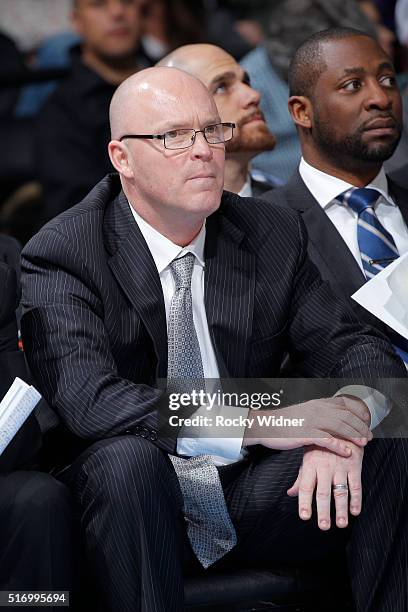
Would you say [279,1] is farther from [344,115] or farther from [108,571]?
[108,571]

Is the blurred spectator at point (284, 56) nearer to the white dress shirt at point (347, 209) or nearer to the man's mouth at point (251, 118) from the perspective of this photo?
the man's mouth at point (251, 118)

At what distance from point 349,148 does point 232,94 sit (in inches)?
19.0

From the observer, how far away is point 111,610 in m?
1.95

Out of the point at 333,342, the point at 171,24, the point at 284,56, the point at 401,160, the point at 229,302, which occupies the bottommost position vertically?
the point at 333,342

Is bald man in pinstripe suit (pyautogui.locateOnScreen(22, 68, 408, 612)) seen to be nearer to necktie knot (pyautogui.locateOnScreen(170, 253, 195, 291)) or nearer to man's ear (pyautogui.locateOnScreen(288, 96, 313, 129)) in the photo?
necktie knot (pyautogui.locateOnScreen(170, 253, 195, 291))

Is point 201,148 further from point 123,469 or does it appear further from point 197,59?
point 197,59

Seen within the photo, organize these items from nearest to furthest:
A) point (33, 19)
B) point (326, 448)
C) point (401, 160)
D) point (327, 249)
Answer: point (326, 448) < point (327, 249) < point (401, 160) < point (33, 19)

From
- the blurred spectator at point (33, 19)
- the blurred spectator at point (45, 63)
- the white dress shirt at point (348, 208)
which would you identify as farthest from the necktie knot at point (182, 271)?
the blurred spectator at point (33, 19)

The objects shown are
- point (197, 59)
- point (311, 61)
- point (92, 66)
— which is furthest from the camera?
point (92, 66)

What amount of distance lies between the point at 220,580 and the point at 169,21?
9.71ft

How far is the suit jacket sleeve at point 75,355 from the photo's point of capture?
2057 millimetres

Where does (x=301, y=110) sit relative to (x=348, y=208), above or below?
above

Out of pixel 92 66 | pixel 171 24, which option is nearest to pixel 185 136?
pixel 92 66

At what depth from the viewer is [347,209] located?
107 inches
